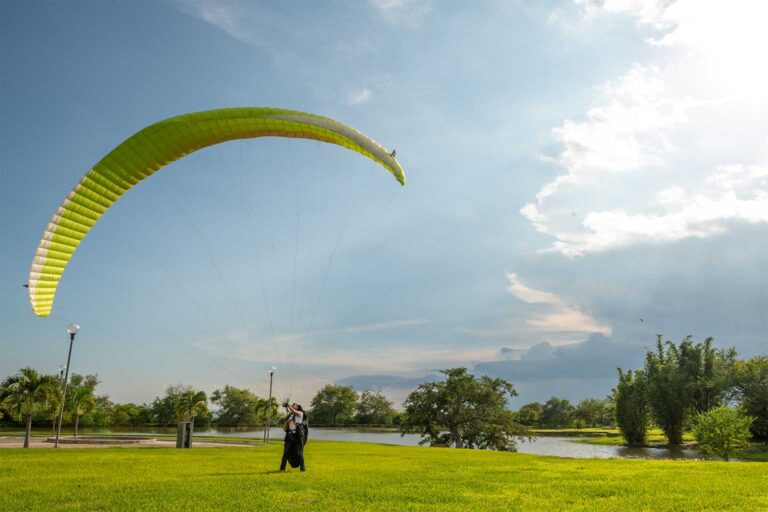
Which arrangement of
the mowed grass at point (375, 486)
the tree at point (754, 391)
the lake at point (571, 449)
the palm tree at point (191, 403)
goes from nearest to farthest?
the mowed grass at point (375, 486)
the lake at point (571, 449)
the tree at point (754, 391)
the palm tree at point (191, 403)

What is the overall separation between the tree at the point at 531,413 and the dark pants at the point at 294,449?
90.7m

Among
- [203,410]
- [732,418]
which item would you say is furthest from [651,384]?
[203,410]

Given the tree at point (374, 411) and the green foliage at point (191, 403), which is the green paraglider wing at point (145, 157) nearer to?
the green foliage at point (191, 403)

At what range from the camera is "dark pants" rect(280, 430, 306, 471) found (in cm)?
1260

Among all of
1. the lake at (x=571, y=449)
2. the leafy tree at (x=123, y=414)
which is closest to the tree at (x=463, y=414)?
the lake at (x=571, y=449)

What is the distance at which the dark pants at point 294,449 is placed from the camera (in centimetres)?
1260

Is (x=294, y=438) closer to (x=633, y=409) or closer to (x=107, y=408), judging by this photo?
(x=633, y=409)

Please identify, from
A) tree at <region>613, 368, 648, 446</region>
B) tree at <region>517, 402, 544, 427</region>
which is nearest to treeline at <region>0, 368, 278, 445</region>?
tree at <region>613, 368, 648, 446</region>

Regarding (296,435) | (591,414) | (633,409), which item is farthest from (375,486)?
(591,414)

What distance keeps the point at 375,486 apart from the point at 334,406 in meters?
97.0

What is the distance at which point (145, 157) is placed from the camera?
13836 mm

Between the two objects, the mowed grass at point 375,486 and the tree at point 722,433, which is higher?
the mowed grass at point 375,486

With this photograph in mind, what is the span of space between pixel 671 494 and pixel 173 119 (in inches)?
549

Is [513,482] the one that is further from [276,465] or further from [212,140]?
[212,140]
